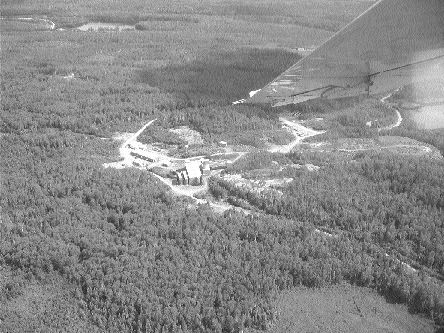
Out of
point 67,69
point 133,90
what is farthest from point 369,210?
point 67,69

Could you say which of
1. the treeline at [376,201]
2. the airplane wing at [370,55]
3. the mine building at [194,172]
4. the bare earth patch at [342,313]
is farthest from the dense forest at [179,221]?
the airplane wing at [370,55]

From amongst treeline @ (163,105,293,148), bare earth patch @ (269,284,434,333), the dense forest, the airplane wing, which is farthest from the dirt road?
the airplane wing

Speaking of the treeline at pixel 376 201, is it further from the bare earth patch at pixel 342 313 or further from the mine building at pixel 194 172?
the bare earth patch at pixel 342 313

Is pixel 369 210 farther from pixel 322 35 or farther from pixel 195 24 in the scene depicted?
pixel 195 24

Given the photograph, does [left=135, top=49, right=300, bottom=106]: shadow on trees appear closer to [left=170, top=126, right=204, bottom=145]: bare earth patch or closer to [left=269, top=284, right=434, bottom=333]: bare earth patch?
[left=170, top=126, right=204, bottom=145]: bare earth patch

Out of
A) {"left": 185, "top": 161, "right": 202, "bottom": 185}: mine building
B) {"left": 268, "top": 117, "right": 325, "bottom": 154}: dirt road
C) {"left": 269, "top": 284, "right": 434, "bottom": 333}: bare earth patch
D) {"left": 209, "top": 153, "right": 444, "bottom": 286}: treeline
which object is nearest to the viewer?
{"left": 269, "top": 284, "right": 434, "bottom": 333}: bare earth patch
